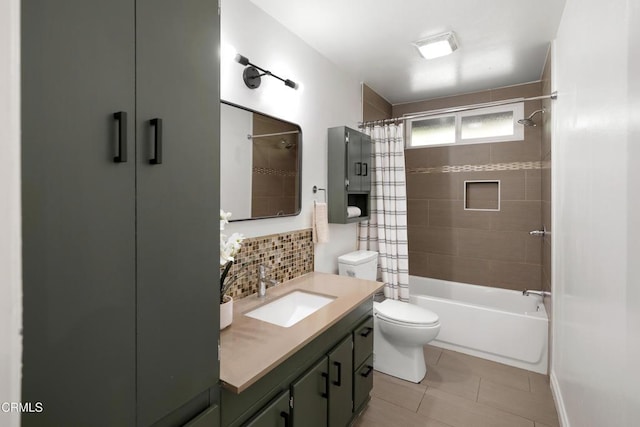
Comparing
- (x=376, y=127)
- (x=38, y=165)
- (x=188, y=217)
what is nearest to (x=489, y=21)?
(x=376, y=127)

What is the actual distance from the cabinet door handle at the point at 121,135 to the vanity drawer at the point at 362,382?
166 centimetres

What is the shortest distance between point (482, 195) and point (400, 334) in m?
1.91

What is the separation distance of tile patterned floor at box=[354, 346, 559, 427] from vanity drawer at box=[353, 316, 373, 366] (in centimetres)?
44

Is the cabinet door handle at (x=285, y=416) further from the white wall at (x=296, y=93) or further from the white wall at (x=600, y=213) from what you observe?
the white wall at (x=600, y=213)

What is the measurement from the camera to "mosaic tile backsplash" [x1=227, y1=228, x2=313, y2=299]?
184 cm

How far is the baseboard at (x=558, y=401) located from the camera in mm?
1850

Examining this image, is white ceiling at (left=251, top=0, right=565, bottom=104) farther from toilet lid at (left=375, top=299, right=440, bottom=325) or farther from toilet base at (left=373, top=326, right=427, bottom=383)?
toilet base at (left=373, top=326, right=427, bottom=383)

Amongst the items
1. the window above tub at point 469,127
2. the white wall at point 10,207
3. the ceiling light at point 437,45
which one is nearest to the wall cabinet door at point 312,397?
the white wall at point 10,207

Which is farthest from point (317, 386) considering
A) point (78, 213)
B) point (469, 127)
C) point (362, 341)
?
point (469, 127)

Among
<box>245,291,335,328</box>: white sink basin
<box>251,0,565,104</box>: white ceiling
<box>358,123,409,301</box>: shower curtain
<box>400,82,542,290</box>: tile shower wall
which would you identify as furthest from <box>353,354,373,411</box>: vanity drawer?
<box>251,0,565,104</box>: white ceiling

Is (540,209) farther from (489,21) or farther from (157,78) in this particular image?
(157,78)

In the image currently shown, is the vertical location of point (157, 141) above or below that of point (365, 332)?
above

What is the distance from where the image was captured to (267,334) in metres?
1.36

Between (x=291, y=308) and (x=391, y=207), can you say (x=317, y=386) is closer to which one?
(x=291, y=308)
